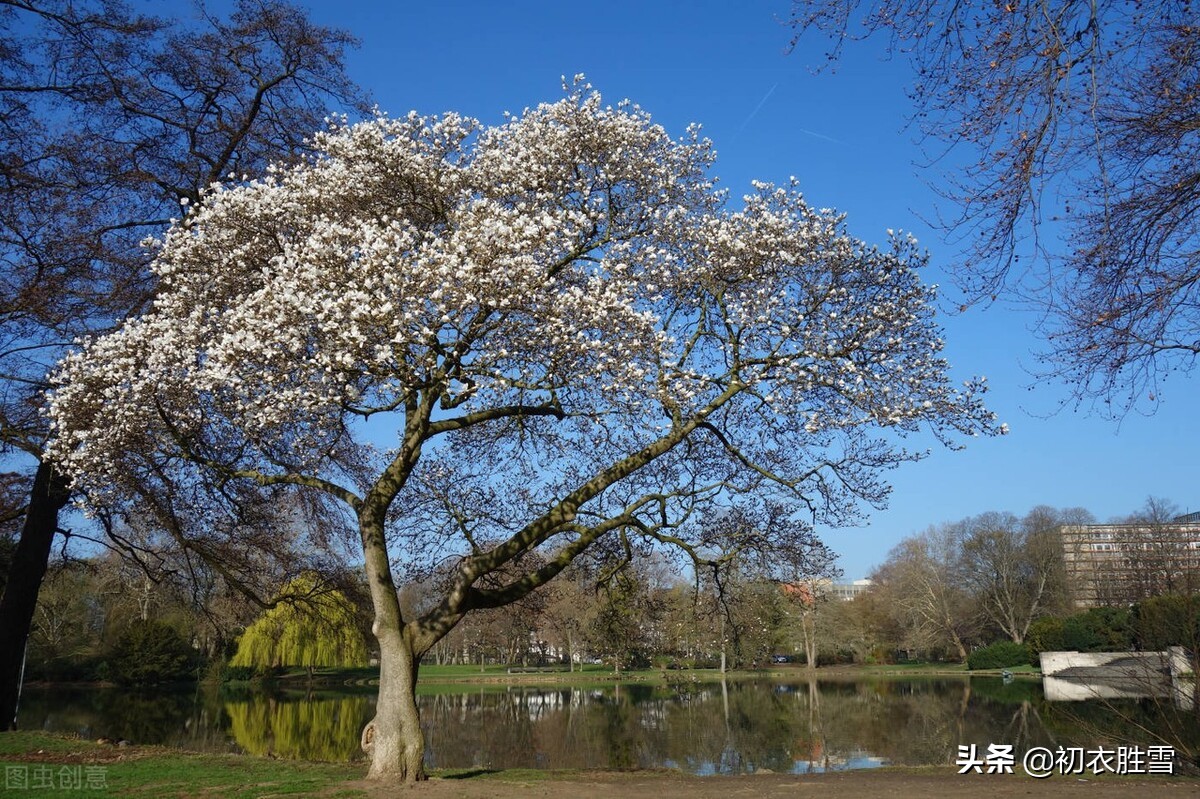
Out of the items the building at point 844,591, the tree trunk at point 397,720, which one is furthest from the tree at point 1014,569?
the tree trunk at point 397,720

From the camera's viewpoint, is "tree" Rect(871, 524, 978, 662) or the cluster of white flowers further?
"tree" Rect(871, 524, 978, 662)

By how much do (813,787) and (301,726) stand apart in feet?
75.9

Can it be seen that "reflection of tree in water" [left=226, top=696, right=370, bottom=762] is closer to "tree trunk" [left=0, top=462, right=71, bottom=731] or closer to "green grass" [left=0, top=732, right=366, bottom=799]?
"green grass" [left=0, top=732, right=366, bottom=799]

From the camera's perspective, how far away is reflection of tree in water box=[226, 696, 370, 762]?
21.2 m

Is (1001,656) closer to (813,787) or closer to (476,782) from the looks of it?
(813,787)

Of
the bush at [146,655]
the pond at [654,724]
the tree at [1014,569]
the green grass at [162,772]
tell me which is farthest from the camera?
the tree at [1014,569]

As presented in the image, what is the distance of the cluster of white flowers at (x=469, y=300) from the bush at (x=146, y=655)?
125 ft

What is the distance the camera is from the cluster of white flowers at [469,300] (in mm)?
10359

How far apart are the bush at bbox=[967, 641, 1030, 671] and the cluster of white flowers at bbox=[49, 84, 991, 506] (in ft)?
171

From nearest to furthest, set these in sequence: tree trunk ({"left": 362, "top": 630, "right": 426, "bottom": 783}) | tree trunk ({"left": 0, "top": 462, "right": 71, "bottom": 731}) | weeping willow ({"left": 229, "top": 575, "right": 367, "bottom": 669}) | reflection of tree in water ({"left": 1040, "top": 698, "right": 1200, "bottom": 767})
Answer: tree trunk ({"left": 362, "top": 630, "right": 426, "bottom": 783}), reflection of tree in water ({"left": 1040, "top": 698, "right": 1200, "bottom": 767}), tree trunk ({"left": 0, "top": 462, "right": 71, "bottom": 731}), weeping willow ({"left": 229, "top": 575, "right": 367, "bottom": 669})

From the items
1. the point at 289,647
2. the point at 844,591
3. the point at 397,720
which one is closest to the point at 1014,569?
the point at 289,647

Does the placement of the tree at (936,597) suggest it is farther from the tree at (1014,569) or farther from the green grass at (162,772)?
the green grass at (162,772)

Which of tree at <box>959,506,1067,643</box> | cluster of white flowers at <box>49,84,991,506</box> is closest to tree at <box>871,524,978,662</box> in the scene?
tree at <box>959,506,1067,643</box>

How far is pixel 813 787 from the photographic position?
10930mm
